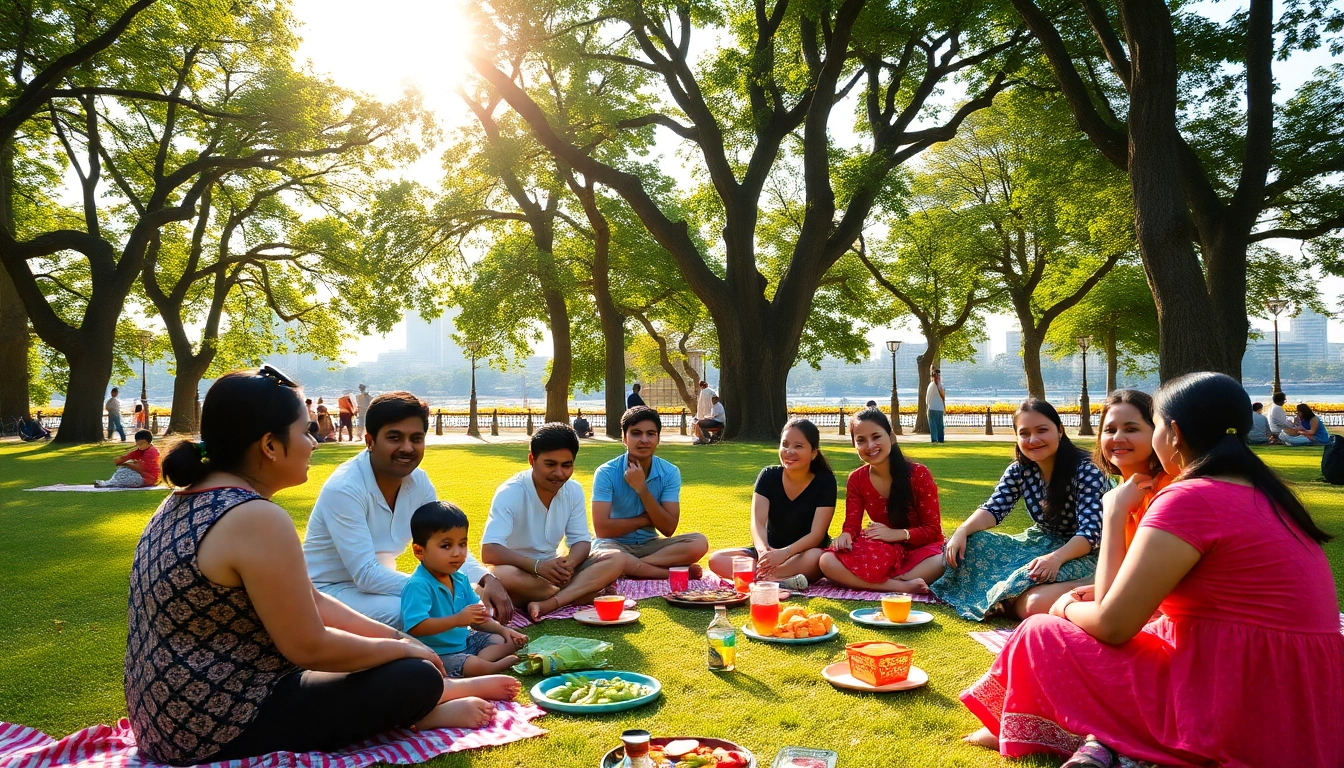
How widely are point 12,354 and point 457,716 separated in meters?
28.6

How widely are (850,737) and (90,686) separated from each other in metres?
3.57

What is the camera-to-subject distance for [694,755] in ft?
→ 10.1

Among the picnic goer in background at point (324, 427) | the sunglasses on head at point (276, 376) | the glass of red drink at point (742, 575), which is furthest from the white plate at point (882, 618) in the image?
the picnic goer in background at point (324, 427)

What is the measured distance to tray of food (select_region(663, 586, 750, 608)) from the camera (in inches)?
225

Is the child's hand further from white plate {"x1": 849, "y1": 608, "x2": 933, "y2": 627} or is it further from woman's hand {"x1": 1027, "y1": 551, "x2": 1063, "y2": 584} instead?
woman's hand {"x1": 1027, "y1": 551, "x2": 1063, "y2": 584}

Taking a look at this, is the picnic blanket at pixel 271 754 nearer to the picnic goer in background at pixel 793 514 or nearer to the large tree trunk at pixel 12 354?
the picnic goer in background at pixel 793 514

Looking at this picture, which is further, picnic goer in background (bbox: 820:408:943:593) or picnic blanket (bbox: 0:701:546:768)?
picnic goer in background (bbox: 820:408:943:593)

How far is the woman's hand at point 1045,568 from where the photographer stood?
5.20 meters

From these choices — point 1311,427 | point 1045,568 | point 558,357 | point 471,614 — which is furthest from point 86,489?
point 1311,427

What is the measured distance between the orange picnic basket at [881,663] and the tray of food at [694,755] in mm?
992

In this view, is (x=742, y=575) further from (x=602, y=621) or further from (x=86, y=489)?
(x=86, y=489)

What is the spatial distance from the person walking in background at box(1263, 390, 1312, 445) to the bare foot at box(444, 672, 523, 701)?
20289mm

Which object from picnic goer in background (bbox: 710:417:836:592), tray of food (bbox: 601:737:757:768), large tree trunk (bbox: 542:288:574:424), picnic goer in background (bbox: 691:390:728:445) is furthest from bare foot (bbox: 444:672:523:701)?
large tree trunk (bbox: 542:288:574:424)

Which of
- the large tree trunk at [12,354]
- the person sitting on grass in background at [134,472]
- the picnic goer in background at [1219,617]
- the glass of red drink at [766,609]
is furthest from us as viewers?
the large tree trunk at [12,354]
